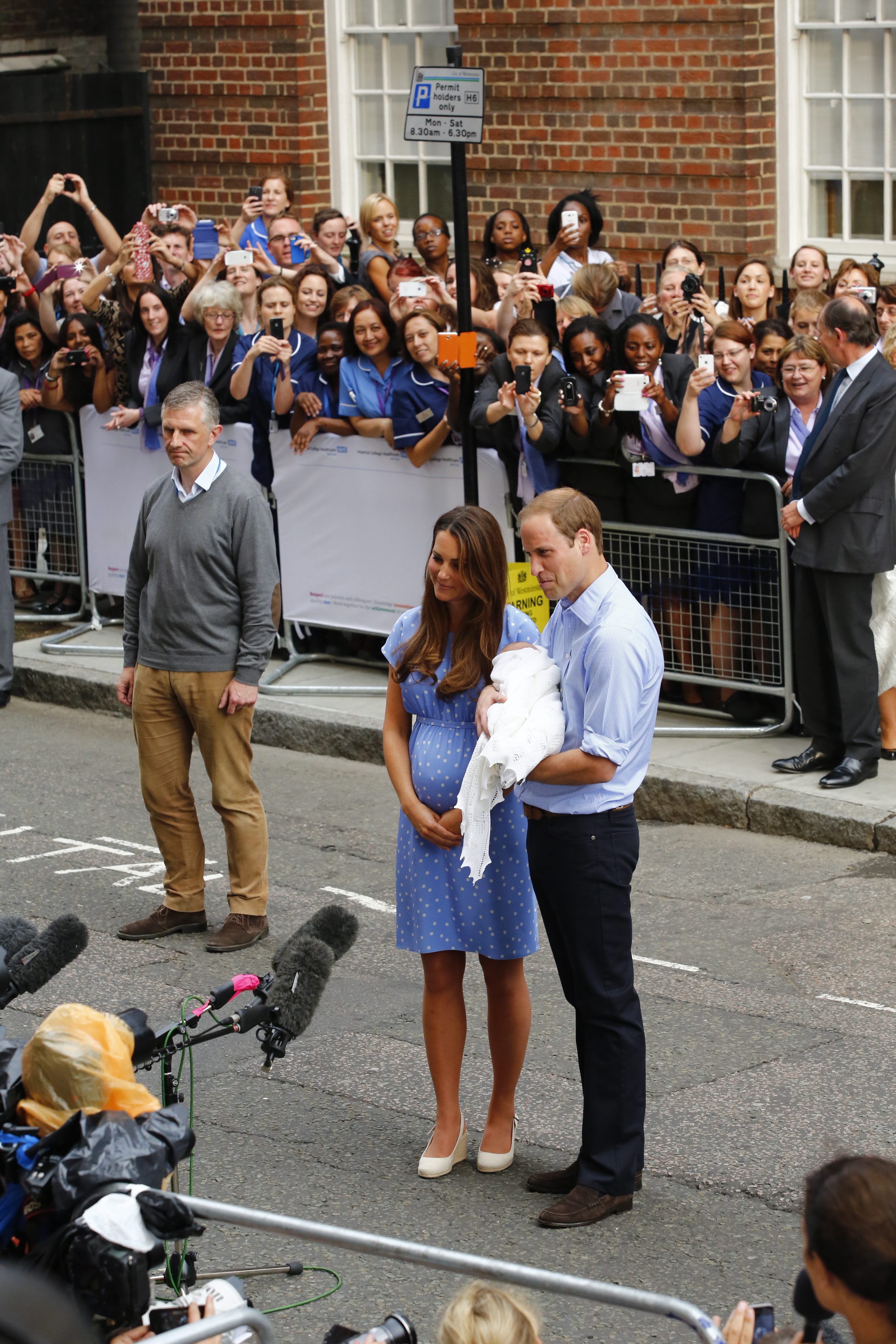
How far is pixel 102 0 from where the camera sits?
18.7 m

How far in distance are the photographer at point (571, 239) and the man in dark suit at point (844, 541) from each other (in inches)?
164

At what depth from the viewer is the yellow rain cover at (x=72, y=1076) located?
295 cm

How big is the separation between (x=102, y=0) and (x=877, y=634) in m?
13.6

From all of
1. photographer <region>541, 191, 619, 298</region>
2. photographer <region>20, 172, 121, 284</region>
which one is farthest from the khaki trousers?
photographer <region>20, 172, 121, 284</region>

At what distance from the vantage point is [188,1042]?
3451 mm

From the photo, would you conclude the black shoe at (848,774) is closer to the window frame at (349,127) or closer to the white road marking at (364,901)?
the white road marking at (364,901)

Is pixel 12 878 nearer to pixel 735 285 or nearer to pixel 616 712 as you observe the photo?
pixel 616 712

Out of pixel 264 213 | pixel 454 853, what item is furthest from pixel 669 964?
pixel 264 213

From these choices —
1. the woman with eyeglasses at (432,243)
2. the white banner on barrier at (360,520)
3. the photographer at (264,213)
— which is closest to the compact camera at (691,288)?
the white banner on barrier at (360,520)

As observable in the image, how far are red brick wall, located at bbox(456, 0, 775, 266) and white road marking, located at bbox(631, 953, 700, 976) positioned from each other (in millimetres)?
8379

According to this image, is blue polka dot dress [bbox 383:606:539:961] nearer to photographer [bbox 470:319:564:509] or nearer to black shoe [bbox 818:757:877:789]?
black shoe [bbox 818:757:877:789]

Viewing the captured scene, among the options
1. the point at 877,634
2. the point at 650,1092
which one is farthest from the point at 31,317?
the point at 650,1092

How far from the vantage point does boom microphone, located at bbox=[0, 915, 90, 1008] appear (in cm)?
369

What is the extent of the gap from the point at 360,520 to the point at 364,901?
11.3 feet
